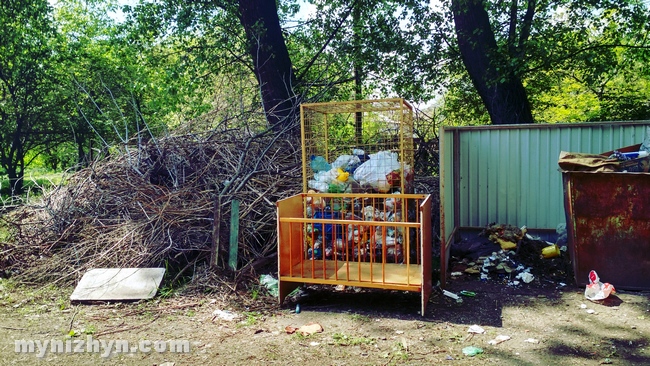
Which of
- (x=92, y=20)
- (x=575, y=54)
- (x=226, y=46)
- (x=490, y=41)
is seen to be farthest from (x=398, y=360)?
(x=92, y=20)

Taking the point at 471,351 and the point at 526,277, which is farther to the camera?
the point at 526,277

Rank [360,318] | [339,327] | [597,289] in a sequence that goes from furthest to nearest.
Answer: [597,289] → [360,318] → [339,327]

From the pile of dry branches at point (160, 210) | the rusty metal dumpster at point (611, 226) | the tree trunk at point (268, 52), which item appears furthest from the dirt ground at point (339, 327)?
the tree trunk at point (268, 52)

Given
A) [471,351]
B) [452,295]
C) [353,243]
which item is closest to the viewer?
[471,351]

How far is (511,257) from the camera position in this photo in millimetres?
5543

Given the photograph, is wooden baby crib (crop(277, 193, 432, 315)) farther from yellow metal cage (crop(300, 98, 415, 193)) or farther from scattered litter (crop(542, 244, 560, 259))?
scattered litter (crop(542, 244, 560, 259))

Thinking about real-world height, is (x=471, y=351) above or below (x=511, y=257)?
below

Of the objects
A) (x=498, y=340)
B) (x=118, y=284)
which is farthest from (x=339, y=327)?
(x=118, y=284)

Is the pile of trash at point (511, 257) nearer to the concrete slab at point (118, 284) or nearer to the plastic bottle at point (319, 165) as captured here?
the plastic bottle at point (319, 165)

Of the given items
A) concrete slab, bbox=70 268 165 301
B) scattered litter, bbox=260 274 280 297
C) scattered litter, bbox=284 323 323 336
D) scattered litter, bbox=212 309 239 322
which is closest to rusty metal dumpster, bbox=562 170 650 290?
scattered litter, bbox=284 323 323 336

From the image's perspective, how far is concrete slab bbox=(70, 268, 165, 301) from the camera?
15.5 ft

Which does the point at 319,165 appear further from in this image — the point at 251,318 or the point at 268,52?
the point at 268,52

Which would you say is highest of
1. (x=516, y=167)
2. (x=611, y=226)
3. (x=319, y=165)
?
(x=319, y=165)

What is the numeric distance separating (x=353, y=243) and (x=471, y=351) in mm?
1729
